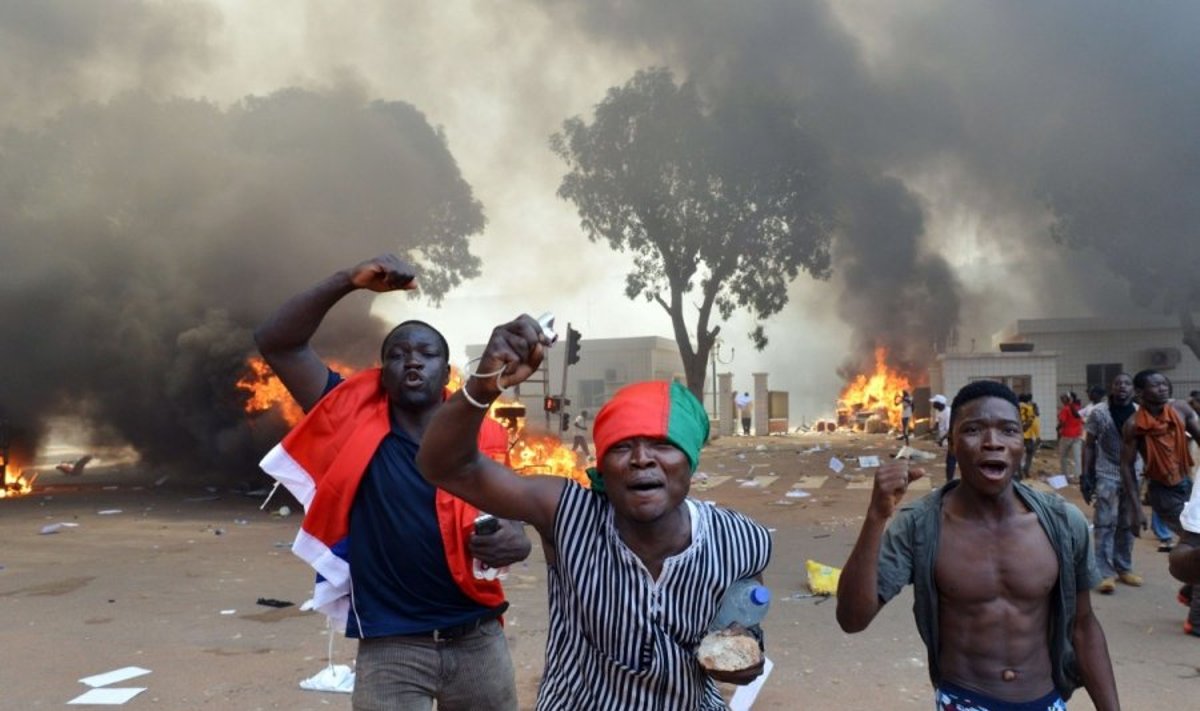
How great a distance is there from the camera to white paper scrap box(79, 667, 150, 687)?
4.71 metres

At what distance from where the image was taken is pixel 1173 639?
5281 millimetres

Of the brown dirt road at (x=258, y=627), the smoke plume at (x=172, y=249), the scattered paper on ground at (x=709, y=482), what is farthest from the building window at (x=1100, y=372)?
the smoke plume at (x=172, y=249)

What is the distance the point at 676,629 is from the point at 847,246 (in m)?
33.1

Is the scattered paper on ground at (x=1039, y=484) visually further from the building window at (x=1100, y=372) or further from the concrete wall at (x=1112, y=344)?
the building window at (x=1100, y=372)

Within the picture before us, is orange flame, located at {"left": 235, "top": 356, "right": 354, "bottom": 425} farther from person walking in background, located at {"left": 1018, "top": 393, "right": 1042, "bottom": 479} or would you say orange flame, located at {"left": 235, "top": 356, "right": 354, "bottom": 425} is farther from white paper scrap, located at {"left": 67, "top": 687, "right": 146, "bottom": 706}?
person walking in background, located at {"left": 1018, "top": 393, "right": 1042, "bottom": 479}

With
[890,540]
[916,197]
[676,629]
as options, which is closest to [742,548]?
[676,629]

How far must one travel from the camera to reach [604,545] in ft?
6.03

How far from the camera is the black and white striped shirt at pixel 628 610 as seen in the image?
1.78 meters

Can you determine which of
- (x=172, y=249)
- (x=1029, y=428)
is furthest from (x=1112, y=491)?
(x=172, y=249)

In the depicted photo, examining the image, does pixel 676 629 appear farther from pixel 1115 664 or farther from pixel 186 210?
pixel 186 210

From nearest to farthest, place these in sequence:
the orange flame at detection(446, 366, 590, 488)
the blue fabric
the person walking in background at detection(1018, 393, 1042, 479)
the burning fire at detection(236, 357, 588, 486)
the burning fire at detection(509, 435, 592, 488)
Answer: the blue fabric < the person walking in background at detection(1018, 393, 1042, 479) < the burning fire at detection(236, 357, 588, 486) < the orange flame at detection(446, 366, 590, 488) < the burning fire at detection(509, 435, 592, 488)

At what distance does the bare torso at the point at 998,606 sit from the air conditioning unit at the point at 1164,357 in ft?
94.1

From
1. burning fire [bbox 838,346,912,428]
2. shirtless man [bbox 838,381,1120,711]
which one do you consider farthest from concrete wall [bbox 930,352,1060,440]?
shirtless man [bbox 838,381,1120,711]

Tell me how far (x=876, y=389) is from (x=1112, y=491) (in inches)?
1086
